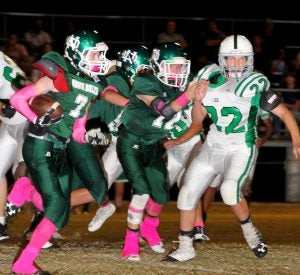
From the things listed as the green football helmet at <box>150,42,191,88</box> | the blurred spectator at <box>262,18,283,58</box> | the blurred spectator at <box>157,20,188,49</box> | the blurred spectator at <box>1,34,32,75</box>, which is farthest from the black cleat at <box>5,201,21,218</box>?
the blurred spectator at <box>262,18,283,58</box>

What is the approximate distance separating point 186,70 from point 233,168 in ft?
2.53

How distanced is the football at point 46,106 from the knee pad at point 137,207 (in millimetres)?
1087

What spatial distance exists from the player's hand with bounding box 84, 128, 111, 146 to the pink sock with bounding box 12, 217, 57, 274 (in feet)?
2.63

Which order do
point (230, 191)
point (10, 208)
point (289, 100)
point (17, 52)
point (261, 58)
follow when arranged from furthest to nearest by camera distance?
point (261, 58) → point (289, 100) → point (17, 52) → point (10, 208) → point (230, 191)

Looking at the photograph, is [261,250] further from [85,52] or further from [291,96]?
[291,96]

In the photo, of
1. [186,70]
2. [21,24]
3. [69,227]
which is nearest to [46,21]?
[21,24]

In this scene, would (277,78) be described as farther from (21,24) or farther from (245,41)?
(245,41)

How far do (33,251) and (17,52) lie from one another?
6.20 m

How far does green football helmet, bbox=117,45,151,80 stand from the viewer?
910 cm

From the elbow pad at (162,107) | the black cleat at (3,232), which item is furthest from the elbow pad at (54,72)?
the black cleat at (3,232)

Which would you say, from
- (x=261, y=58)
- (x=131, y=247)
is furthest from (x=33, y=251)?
(x=261, y=58)

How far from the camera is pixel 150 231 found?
8805 millimetres

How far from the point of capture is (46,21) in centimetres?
1444

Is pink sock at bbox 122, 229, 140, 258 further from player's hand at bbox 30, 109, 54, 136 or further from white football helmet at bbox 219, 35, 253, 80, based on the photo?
white football helmet at bbox 219, 35, 253, 80
